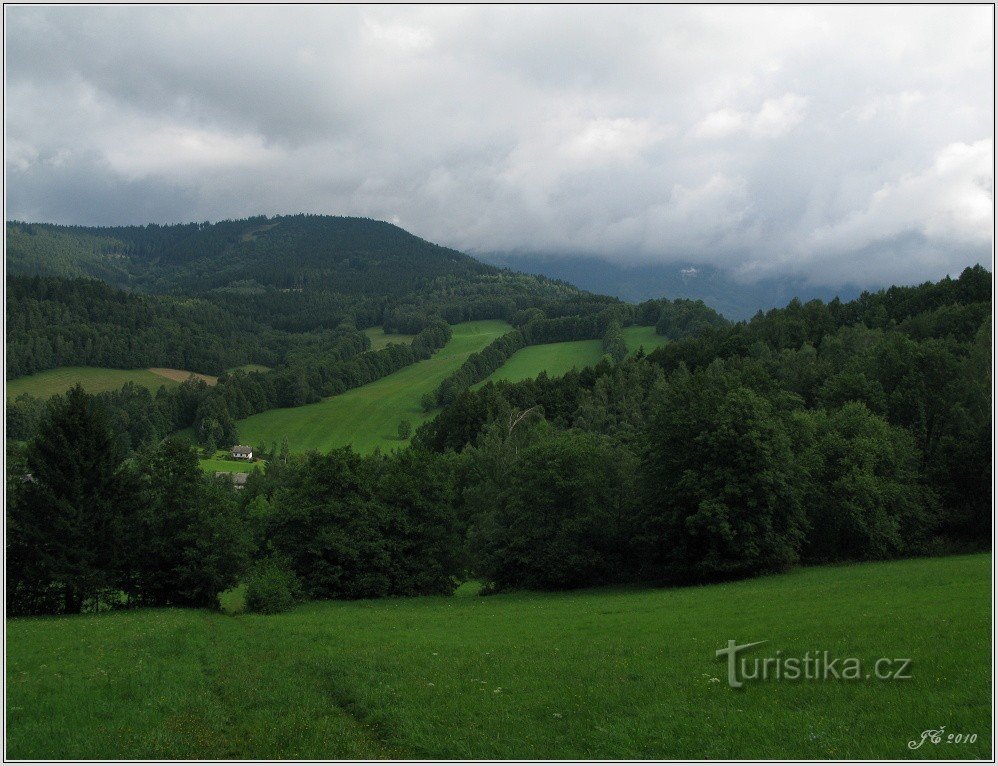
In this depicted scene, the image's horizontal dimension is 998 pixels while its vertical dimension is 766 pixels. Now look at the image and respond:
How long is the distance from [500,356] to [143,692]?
537 ft

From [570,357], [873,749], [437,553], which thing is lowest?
[437,553]

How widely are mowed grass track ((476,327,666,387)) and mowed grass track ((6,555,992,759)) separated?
132m

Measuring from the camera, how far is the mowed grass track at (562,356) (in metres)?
164

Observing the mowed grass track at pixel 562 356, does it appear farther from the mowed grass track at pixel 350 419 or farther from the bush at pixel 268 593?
the bush at pixel 268 593

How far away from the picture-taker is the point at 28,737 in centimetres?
1341

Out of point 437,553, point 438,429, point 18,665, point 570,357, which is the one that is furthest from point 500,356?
point 18,665

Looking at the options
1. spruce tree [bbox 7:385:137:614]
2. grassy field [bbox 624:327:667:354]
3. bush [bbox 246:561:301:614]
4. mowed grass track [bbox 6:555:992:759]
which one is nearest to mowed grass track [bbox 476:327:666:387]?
grassy field [bbox 624:327:667:354]

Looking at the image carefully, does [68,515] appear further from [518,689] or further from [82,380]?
[82,380]

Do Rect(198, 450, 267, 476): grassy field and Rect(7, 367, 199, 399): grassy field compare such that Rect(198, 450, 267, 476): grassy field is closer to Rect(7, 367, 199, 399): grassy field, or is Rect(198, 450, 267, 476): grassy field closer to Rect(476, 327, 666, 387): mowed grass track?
Rect(476, 327, 666, 387): mowed grass track

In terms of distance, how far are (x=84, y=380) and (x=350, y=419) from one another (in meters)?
82.4

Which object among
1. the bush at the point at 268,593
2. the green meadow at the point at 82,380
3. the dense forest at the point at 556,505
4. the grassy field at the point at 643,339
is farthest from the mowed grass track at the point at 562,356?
the bush at the point at 268,593

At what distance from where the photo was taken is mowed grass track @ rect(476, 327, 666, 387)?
16350cm

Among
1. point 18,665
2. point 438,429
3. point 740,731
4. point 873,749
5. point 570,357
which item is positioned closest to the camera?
point 873,749

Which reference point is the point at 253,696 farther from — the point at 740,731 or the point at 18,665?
the point at 740,731
